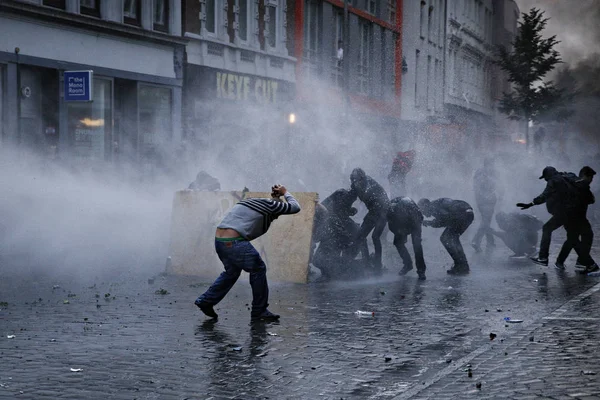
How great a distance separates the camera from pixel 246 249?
948 centimetres

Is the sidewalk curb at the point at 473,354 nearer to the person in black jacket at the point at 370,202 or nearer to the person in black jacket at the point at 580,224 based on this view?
the person in black jacket at the point at 580,224

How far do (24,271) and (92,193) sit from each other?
515cm

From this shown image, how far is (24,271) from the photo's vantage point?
13945 mm

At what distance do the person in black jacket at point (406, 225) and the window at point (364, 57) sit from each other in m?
26.8

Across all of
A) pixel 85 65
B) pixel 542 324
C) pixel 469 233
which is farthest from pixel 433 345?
pixel 85 65

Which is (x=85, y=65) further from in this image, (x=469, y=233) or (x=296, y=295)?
(x=296, y=295)

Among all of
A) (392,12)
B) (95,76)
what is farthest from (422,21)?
(95,76)

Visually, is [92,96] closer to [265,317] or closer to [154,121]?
[154,121]

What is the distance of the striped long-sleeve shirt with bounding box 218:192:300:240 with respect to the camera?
9.55 m

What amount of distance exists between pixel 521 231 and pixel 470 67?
46053 mm

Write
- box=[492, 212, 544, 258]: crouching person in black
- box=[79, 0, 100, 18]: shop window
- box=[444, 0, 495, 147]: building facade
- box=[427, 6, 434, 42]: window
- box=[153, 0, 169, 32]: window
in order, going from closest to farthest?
1. box=[492, 212, 544, 258]: crouching person in black
2. box=[79, 0, 100, 18]: shop window
3. box=[153, 0, 169, 32]: window
4. box=[427, 6, 434, 42]: window
5. box=[444, 0, 495, 147]: building facade

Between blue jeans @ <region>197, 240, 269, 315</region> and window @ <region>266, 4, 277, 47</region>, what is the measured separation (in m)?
22.9

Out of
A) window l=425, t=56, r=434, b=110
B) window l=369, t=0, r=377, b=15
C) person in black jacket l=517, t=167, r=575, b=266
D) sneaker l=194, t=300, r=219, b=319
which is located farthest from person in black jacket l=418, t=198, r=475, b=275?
window l=425, t=56, r=434, b=110

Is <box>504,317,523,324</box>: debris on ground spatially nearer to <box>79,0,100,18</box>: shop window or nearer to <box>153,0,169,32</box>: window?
<box>79,0,100,18</box>: shop window
